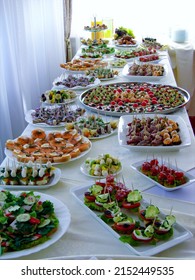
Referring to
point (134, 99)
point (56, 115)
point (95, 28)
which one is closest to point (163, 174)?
point (56, 115)

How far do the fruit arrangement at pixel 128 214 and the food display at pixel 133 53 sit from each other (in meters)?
2.15

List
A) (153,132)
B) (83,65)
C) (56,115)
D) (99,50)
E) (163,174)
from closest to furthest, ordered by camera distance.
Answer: (163,174) < (153,132) < (56,115) < (83,65) < (99,50)

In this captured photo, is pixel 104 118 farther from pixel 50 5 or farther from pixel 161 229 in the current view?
pixel 50 5

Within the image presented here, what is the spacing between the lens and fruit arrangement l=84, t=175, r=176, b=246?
102 centimetres

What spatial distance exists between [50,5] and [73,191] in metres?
3.06

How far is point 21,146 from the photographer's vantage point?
158 cm

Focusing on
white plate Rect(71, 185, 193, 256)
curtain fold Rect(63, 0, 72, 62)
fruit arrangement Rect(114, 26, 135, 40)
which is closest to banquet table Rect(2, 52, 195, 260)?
white plate Rect(71, 185, 193, 256)

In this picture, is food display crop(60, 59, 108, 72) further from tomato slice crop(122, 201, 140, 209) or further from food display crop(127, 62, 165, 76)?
tomato slice crop(122, 201, 140, 209)

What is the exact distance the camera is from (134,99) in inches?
84.7

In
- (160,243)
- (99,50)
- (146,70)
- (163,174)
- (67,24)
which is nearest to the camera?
(160,243)

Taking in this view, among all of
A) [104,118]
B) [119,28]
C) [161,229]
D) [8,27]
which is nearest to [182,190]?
[161,229]

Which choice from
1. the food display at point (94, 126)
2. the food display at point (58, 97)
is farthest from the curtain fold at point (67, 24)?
the food display at point (94, 126)

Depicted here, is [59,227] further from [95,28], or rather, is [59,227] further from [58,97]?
[95,28]

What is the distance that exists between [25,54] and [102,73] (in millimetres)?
691
